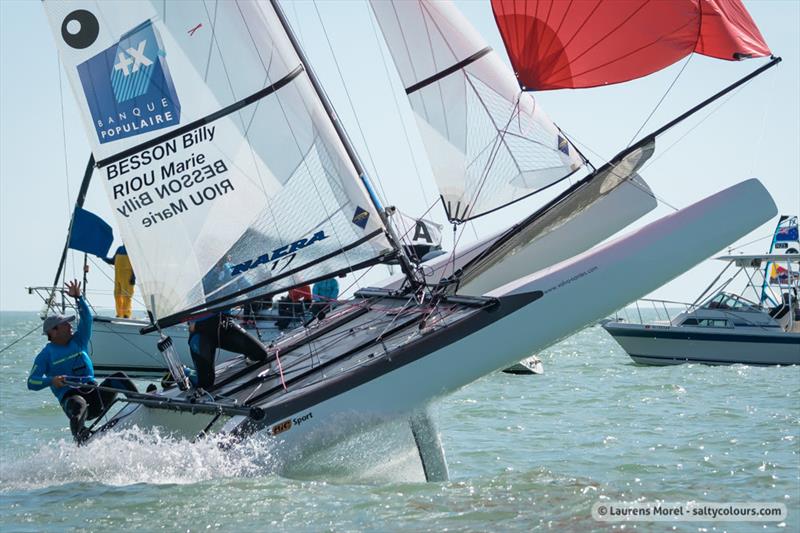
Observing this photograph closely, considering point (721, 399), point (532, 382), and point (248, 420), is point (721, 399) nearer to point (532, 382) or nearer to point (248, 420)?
point (532, 382)

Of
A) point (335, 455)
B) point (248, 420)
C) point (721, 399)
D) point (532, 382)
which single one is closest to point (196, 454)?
point (248, 420)

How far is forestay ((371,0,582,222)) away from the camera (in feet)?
30.8

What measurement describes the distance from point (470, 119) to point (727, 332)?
9968 millimetres

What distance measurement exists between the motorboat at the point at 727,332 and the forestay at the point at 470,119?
892cm

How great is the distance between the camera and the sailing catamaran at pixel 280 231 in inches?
271

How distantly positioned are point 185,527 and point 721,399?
7.78m

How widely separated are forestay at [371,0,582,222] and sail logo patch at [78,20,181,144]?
2.62 metres

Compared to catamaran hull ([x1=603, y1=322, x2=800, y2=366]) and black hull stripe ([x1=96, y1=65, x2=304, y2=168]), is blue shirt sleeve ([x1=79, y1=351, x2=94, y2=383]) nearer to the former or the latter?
black hull stripe ([x1=96, y1=65, x2=304, y2=168])

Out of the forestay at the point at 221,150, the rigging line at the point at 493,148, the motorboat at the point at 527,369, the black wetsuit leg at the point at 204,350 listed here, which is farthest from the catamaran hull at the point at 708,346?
the black wetsuit leg at the point at 204,350

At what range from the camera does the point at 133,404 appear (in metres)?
8.14

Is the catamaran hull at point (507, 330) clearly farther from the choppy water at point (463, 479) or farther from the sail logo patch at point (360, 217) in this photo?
the sail logo patch at point (360, 217)

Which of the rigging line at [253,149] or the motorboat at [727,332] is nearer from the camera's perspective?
the rigging line at [253,149]

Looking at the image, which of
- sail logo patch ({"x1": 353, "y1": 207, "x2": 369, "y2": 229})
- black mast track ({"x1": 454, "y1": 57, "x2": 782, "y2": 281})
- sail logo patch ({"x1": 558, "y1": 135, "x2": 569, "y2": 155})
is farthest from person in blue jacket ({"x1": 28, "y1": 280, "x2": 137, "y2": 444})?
sail logo patch ({"x1": 558, "y1": 135, "x2": 569, "y2": 155})

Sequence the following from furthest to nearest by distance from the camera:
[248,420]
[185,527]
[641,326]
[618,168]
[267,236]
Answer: [641,326]
[618,168]
[267,236]
[248,420]
[185,527]
